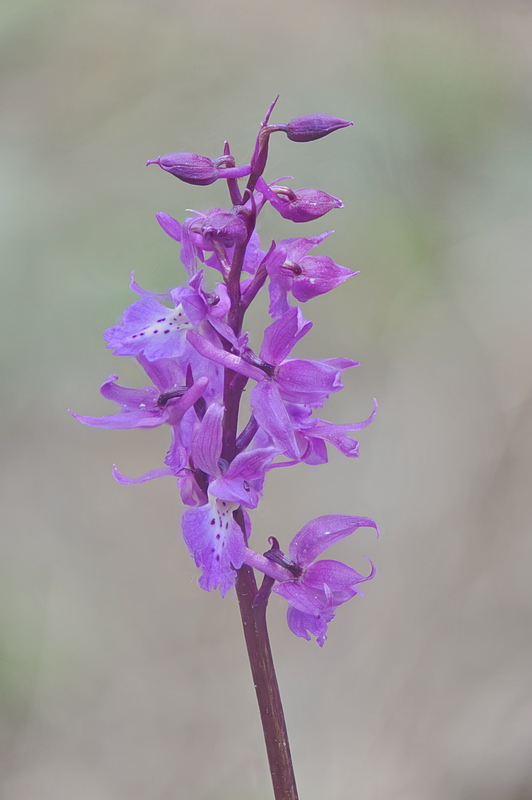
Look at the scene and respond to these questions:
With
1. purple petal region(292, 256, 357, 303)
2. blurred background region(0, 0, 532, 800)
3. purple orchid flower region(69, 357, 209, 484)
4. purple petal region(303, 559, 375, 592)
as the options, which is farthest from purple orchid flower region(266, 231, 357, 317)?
blurred background region(0, 0, 532, 800)

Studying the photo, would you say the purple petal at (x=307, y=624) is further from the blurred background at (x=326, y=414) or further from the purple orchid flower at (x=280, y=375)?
the blurred background at (x=326, y=414)

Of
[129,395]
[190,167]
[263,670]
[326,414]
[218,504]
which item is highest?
[326,414]

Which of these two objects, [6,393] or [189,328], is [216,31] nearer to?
[6,393]

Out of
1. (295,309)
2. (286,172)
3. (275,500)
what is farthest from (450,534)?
(295,309)

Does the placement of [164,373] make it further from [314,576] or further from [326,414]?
[326,414]

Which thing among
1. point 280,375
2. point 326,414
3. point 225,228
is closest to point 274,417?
point 280,375

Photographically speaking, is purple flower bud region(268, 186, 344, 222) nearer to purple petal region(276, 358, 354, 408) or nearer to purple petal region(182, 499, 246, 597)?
purple petal region(276, 358, 354, 408)

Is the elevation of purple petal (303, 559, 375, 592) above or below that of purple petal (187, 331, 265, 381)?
below
